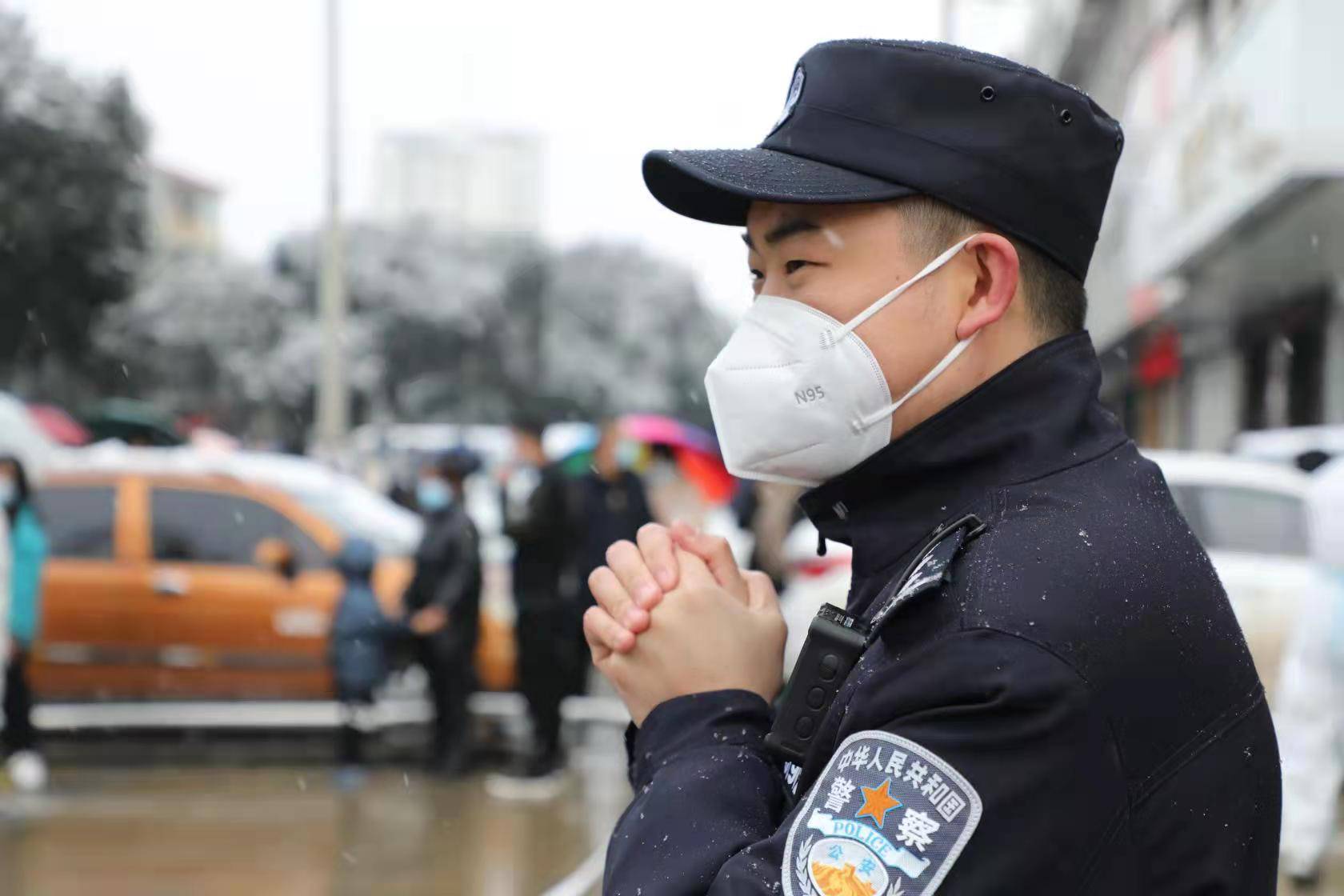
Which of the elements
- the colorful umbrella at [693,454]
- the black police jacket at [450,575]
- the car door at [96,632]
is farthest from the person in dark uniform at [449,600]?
the colorful umbrella at [693,454]

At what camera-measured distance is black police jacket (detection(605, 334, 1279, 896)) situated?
1.15 meters

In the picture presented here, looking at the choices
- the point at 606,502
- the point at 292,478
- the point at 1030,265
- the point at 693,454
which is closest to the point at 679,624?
the point at 1030,265

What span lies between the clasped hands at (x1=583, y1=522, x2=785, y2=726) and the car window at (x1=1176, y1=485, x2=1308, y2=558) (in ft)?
21.8

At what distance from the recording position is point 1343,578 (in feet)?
17.6

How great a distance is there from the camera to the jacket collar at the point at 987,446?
1.39 meters

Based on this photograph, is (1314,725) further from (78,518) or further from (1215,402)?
(1215,402)

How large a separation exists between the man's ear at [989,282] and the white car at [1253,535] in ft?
20.3

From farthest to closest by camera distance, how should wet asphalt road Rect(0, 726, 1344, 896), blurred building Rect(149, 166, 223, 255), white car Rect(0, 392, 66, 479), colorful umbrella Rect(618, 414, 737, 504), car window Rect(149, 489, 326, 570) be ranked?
blurred building Rect(149, 166, 223, 255)
white car Rect(0, 392, 66, 479)
colorful umbrella Rect(618, 414, 737, 504)
car window Rect(149, 489, 326, 570)
wet asphalt road Rect(0, 726, 1344, 896)

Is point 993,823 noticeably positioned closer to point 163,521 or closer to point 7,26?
point 163,521

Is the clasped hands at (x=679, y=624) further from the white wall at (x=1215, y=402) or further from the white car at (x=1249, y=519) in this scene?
the white wall at (x=1215, y=402)

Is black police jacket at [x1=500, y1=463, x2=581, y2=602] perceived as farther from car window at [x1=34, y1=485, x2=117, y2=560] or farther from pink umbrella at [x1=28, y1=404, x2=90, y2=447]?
pink umbrella at [x1=28, y1=404, x2=90, y2=447]

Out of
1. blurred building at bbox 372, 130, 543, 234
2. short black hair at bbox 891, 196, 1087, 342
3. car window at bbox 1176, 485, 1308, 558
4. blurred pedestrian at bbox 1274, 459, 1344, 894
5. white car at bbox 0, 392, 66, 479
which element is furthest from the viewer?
blurred building at bbox 372, 130, 543, 234

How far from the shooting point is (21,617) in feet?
24.6

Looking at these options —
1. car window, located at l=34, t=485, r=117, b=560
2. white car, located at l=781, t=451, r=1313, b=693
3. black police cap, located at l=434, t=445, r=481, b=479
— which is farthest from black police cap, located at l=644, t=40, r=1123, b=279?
car window, located at l=34, t=485, r=117, b=560
